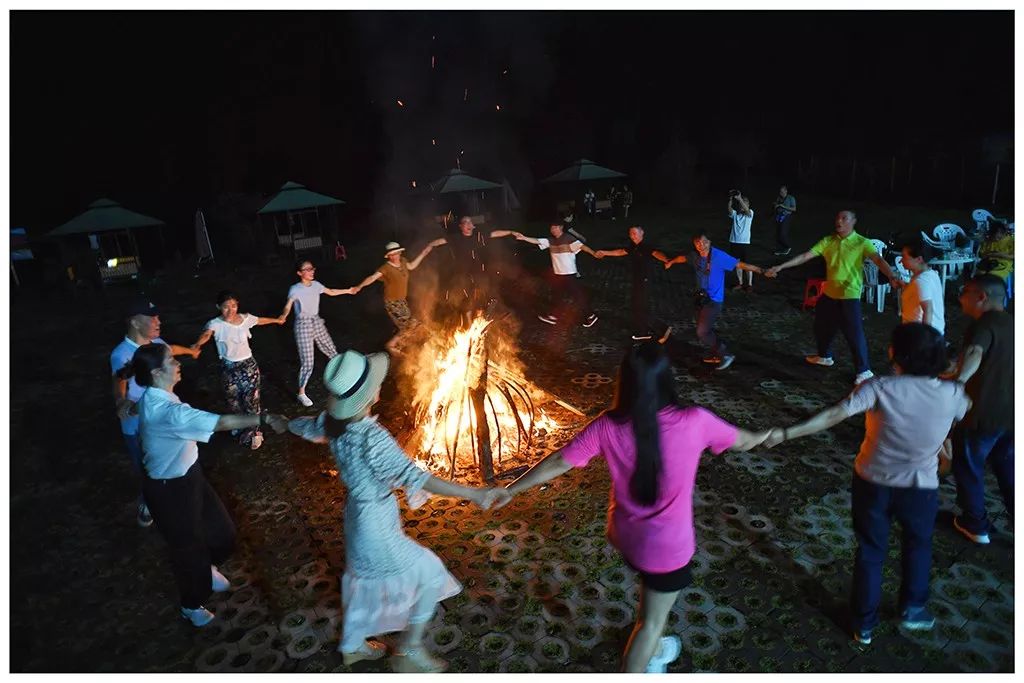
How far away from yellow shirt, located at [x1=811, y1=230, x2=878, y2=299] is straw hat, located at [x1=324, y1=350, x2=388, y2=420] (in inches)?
254

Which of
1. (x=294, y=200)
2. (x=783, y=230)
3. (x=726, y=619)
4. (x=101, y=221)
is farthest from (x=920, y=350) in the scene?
(x=101, y=221)

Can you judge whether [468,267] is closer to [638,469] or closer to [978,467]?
[978,467]

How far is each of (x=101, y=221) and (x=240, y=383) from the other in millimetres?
15219

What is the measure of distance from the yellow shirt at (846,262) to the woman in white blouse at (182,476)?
272 inches

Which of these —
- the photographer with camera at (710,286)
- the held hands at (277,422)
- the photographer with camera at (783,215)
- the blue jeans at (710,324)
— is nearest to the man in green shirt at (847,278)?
the photographer with camera at (710,286)

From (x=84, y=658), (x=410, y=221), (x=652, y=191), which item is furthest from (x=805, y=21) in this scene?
(x=84, y=658)

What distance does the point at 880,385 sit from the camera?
347cm

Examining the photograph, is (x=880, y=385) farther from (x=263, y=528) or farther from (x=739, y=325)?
(x=739, y=325)

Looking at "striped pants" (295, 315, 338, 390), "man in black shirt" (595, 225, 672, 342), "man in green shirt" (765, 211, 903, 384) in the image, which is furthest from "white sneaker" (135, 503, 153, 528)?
"man in green shirt" (765, 211, 903, 384)

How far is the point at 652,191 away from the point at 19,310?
2716cm

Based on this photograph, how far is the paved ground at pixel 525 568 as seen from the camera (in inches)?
158

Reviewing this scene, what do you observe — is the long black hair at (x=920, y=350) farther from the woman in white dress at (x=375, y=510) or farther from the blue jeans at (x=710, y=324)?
the blue jeans at (x=710, y=324)

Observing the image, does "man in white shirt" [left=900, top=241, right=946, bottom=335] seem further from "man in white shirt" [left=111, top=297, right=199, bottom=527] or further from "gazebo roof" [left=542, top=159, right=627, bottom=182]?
"gazebo roof" [left=542, top=159, right=627, bottom=182]

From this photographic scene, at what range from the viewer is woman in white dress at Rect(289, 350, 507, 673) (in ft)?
10.9
